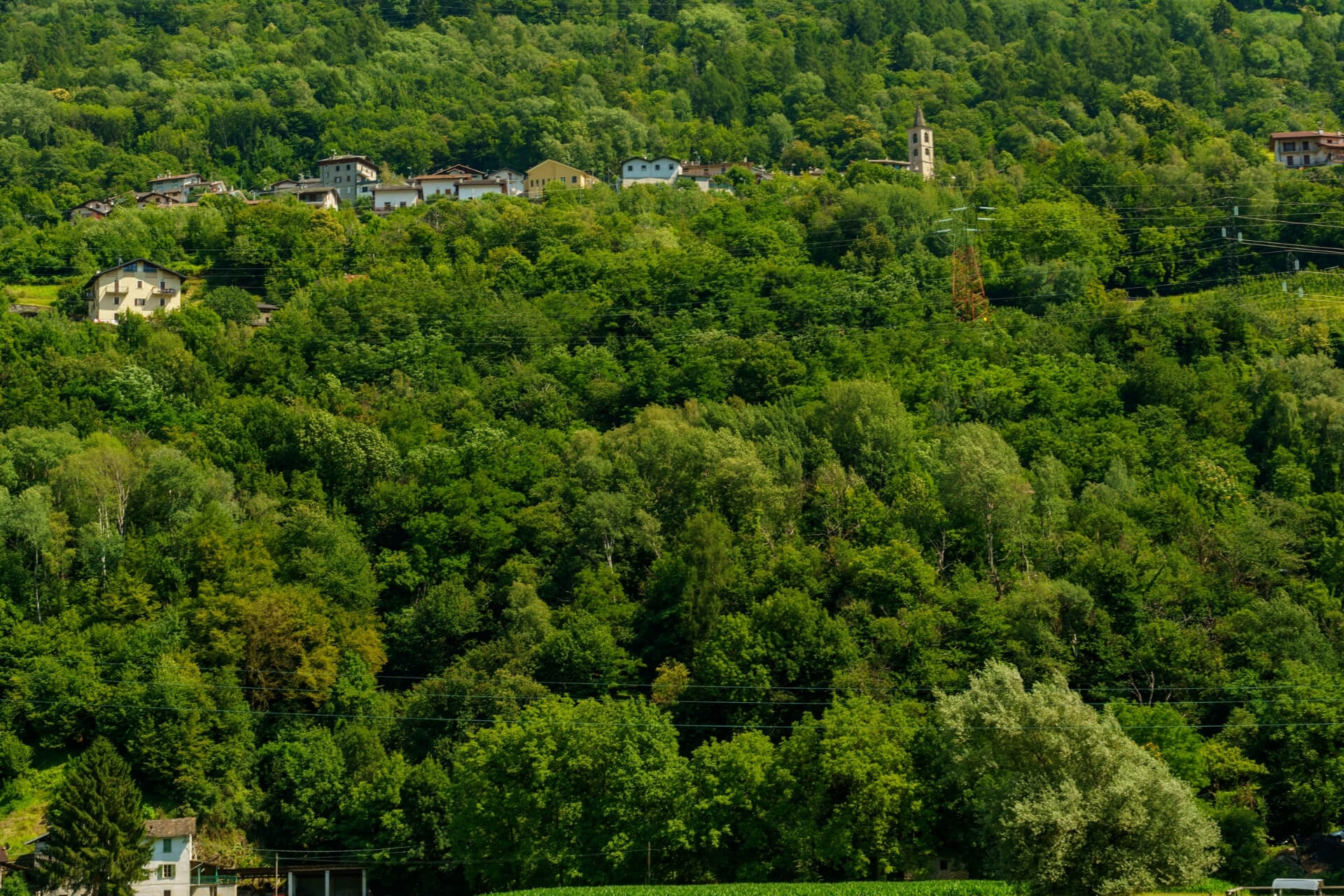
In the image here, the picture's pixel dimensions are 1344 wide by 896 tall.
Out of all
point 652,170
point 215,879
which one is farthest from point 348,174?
point 215,879

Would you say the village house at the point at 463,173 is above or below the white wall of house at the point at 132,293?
above

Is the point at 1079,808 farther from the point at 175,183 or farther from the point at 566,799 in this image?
the point at 175,183

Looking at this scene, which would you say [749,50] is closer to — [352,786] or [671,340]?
[671,340]

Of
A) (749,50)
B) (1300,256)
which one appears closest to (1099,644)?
(1300,256)

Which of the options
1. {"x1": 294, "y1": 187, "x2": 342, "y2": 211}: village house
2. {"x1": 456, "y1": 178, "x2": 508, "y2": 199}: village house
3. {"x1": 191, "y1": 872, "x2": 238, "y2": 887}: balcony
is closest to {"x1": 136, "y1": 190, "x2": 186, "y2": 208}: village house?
{"x1": 294, "y1": 187, "x2": 342, "y2": 211}: village house

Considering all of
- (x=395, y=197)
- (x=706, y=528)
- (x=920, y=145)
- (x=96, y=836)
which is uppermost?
(x=920, y=145)

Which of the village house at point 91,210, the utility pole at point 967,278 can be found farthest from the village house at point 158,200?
the utility pole at point 967,278

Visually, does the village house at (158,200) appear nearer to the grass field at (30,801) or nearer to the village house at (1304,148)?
the grass field at (30,801)
